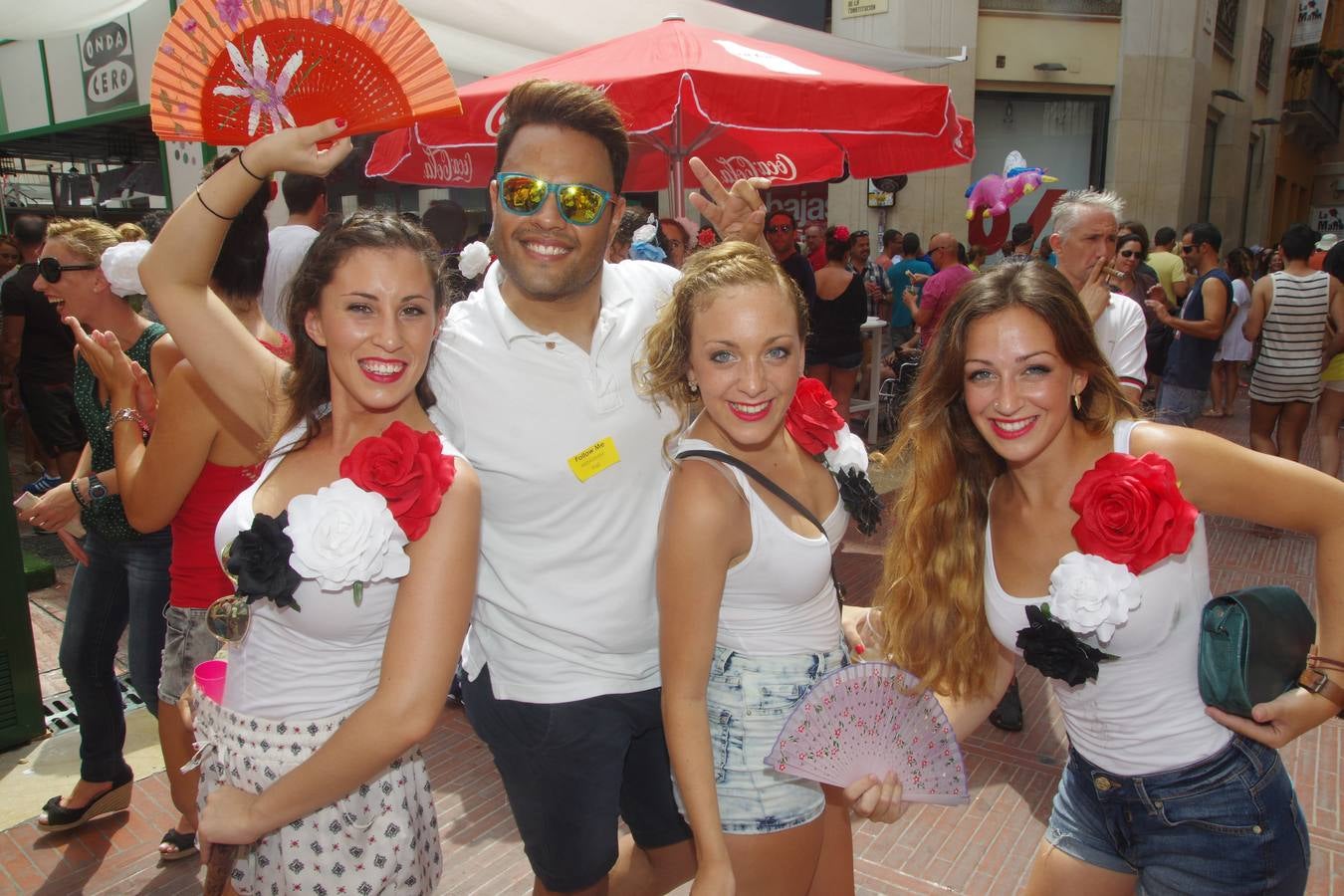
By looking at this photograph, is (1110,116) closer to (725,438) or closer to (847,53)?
(847,53)

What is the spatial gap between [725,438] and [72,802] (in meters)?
3.04

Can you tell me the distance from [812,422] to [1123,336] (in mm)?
2434

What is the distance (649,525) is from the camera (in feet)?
7.33

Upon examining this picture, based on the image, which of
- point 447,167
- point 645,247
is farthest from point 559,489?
point 447,167

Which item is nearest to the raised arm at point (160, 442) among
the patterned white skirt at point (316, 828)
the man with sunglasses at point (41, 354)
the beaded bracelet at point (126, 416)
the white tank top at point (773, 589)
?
the beaded bracelet at point (126, 416)

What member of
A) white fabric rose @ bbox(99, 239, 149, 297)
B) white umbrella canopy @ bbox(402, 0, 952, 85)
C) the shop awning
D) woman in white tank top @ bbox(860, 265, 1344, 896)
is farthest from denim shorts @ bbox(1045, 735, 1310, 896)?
white umbrella canopy @ bbox(402, 0, 952, 85)

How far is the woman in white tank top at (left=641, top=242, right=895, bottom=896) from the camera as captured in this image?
6.09ft

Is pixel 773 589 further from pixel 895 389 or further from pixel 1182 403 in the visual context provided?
pixel 895 389

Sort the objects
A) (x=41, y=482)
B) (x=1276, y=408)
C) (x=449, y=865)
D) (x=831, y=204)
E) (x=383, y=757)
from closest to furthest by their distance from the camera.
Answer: (x=383, y=757) < (x=449, y=865) < (x=41, y=482) < (x=1276, y=408) < (x=831, y=204)

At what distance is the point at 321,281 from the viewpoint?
1948 mm

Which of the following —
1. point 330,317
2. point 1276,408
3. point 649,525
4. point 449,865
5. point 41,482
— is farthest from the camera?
point 1276,408

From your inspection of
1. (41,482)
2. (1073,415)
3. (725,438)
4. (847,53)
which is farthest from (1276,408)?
(41,482)

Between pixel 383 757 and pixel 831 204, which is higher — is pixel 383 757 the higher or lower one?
the lower one

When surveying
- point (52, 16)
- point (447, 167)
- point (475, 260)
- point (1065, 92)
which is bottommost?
point (475, 260)
